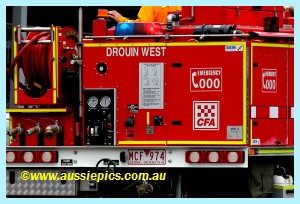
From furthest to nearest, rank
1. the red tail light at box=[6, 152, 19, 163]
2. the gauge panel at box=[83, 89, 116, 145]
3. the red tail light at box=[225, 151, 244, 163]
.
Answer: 1. the red tail light at box=[6, 152, 19, 163]
2. the gauge panel at box=[83, 89, 116, 145]
3. the red tail light at box=[225, 151, 244, 163]

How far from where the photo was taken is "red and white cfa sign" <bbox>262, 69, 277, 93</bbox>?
10.0 meters

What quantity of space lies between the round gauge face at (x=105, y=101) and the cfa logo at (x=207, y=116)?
987 mm

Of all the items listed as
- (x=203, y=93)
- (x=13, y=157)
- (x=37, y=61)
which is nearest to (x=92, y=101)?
(x=37, y=61)

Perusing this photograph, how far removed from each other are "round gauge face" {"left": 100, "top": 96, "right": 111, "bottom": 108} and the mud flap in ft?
5.90

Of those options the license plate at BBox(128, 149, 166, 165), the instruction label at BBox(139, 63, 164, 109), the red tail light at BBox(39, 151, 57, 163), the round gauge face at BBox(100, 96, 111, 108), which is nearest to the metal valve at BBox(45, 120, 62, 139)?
the red tail light at BBox(39, 151, 57, 163)

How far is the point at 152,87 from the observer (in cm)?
999

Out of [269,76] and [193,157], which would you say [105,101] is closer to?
[193,157]

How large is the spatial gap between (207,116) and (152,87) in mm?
703

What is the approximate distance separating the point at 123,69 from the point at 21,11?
6.36 meters

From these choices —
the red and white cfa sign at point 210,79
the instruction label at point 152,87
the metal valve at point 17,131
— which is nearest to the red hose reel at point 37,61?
the metal valve at point 17,131

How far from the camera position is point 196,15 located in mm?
10328

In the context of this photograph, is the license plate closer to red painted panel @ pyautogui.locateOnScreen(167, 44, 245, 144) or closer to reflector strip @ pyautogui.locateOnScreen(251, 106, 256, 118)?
red painted panel @ pyautogui.locateOnScreen(167, 44, 245, 144)

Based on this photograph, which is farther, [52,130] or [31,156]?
[31,156]

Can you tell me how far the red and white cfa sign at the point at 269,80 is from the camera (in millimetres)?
10031
